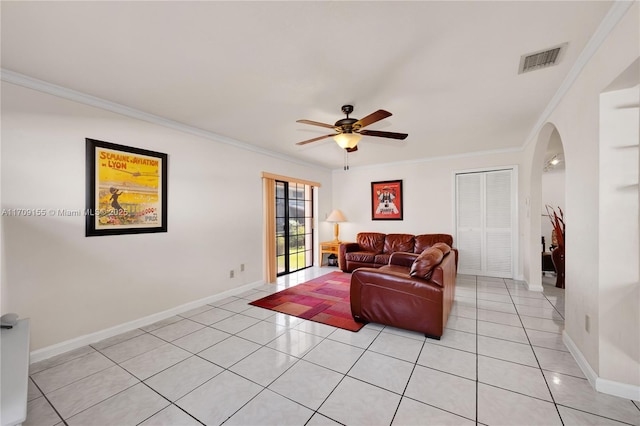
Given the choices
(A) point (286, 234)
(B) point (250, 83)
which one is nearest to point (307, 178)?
(A) point (286, 234)

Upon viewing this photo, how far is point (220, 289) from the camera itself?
409 centimetres

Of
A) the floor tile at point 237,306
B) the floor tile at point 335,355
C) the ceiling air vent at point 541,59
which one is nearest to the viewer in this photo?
the ceiling air vent at point 541,59

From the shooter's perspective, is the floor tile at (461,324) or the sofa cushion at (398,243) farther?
the sofa cushion at (398,243)

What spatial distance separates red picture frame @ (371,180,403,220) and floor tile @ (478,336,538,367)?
3.70 metres

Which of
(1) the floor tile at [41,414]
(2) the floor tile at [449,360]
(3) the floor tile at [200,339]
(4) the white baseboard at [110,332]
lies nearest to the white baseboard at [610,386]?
(2) the floor tile at [449,360]

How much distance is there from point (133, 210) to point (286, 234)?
9.88ft

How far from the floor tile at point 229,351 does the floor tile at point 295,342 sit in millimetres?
223

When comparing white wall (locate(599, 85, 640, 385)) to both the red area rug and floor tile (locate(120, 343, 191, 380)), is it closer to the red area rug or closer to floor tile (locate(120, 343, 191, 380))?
the red area rug

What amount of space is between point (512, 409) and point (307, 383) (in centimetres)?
141

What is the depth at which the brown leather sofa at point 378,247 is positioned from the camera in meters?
5.39

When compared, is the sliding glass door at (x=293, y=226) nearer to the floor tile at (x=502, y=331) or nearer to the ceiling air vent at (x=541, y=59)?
the floor tile at (x=502, y=331)

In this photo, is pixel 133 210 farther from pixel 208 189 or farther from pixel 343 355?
pixel 343 355

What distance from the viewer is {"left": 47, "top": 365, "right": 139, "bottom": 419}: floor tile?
184 centimetres

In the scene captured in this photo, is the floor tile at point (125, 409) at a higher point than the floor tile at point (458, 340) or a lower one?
lower
